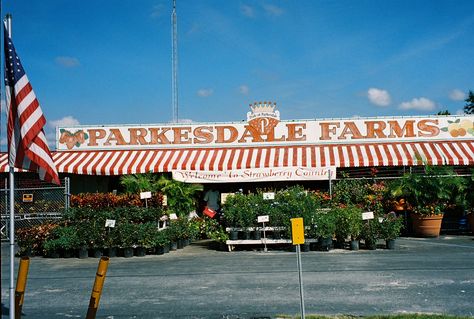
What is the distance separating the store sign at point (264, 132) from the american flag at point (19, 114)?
50.1 feet

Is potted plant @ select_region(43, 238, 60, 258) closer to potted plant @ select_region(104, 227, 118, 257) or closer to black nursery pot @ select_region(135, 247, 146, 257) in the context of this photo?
potted plant @ select_region(104, 227, 118, 257)

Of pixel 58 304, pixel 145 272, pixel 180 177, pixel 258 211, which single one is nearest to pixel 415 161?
pixel 258 211

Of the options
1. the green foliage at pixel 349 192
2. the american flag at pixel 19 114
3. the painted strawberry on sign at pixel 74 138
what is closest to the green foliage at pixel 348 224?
the green foliage at pixel 349 192

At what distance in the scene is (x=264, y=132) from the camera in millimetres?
21188

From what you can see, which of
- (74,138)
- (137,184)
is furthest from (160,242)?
(74,138)

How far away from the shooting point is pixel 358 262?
37.8 ft

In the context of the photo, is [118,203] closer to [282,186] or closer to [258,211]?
[258,211]

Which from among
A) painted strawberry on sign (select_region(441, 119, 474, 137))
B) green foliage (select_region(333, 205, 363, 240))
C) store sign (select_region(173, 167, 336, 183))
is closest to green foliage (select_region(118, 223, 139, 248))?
store sign (select_region(173, 167, 336, 183))

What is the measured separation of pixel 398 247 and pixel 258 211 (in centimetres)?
407

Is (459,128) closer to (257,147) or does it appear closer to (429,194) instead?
(429,194)

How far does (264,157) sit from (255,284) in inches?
433

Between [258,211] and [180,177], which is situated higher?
[180,177]

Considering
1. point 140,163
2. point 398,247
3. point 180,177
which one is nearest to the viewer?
point 398,247

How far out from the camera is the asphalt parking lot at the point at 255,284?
23.7 ft
